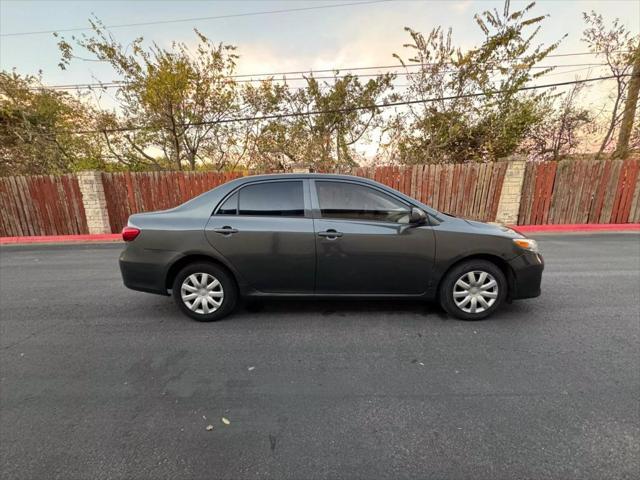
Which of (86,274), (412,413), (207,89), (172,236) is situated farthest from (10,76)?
(412,413)

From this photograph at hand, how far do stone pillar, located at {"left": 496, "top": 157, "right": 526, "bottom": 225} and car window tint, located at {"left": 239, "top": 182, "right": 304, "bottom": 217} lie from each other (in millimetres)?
8621

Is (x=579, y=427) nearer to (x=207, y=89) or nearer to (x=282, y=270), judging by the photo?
(x=282, y=270)

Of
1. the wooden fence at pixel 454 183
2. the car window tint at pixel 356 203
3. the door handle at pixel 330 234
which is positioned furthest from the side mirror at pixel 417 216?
the wooden fence at pixel 454 183

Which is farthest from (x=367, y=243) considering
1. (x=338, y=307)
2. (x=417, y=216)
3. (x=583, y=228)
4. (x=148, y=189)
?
(x=583, y=228)

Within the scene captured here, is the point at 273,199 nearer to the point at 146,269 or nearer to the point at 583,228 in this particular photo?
the point at 146,269

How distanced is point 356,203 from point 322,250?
25.9 inches

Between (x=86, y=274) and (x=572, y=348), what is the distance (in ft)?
24.0

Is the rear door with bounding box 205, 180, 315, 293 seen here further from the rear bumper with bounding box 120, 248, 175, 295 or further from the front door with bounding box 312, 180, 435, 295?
the rear bumper with bounding box 120, 248, 175, 295

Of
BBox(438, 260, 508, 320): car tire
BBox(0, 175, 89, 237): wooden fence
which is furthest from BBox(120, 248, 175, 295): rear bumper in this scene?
BBox(0, 175, 89, 237): wooden fence

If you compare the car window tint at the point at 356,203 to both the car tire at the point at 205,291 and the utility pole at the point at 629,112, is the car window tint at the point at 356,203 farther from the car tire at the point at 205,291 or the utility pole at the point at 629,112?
the utility pole at the point at 629,112

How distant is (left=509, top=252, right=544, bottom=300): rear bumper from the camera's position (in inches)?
121

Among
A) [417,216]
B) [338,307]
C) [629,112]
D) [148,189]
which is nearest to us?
[417,216]

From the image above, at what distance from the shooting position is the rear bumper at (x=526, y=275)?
3078 millimetres

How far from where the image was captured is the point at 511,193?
29.7 ft
